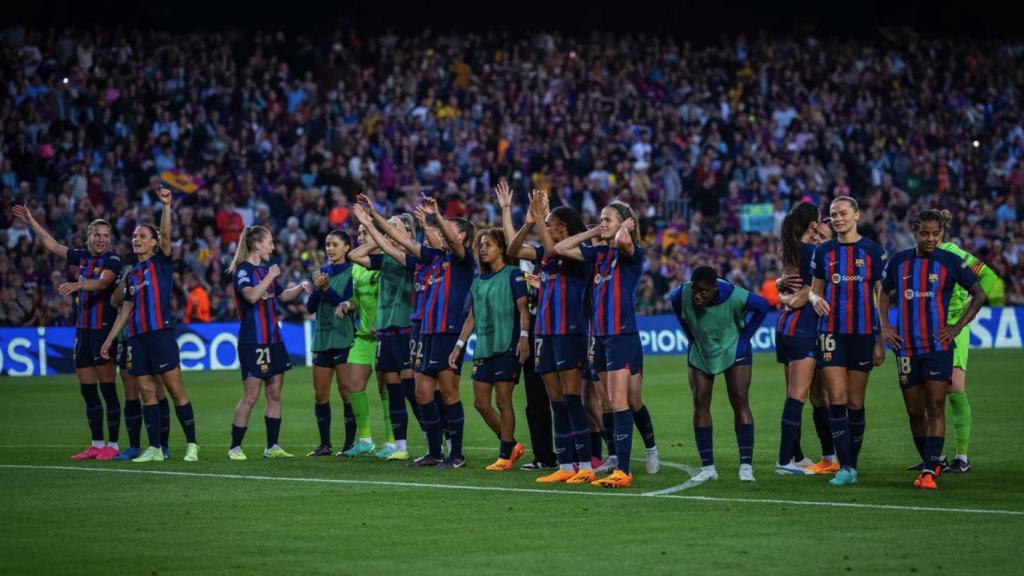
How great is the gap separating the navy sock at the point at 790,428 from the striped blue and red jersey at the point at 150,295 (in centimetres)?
603

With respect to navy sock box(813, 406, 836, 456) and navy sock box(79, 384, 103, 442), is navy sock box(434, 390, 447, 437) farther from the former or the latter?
navy sock box(79, 384, 103, 442)

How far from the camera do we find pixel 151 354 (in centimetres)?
1390

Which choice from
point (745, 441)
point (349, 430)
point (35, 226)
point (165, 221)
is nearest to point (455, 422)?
point (349, 430)

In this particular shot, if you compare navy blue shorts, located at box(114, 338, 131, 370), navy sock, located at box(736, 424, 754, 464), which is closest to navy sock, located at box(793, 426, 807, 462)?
navy sock, located at box(736, 424, 754, 464)

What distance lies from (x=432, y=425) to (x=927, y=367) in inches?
179

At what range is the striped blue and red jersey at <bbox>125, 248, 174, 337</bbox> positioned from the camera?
13.9 m

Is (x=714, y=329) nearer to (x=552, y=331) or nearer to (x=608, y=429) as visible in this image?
(x=552, y=331)

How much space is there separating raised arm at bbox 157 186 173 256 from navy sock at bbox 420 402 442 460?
9.59 ft

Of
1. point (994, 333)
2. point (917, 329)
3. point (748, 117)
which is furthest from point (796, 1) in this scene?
point (917, 329)

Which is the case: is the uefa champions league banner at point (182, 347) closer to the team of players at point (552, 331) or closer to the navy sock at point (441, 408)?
the team of players at point (552, 331)

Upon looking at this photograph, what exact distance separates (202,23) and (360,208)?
1061 inches

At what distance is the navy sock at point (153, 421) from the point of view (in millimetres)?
14016

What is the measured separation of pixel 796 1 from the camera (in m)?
44.1

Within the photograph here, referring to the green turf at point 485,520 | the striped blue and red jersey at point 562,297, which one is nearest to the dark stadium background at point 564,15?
the green turf at point 485,520
